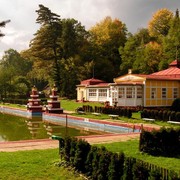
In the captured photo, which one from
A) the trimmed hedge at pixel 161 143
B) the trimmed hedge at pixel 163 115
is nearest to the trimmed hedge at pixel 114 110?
the trimmed hedge at pixel 163 115

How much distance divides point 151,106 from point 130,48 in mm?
25218

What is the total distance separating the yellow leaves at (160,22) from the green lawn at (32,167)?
185ft

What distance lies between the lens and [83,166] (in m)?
10.1

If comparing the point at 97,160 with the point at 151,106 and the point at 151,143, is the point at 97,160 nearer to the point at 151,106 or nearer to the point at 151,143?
the point at 151,143

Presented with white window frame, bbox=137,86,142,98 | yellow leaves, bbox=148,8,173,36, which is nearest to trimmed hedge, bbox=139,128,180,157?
white window frame, bbox=137,86,142,98

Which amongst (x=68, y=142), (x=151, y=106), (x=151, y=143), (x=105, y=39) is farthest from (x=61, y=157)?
(x=105, y=39)

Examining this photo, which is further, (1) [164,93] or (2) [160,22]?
(2) [160,22]

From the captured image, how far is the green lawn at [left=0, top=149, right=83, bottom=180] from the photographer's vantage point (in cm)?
949

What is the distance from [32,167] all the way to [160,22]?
59.5 m

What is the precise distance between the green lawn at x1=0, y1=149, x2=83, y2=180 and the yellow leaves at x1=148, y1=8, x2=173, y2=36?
5651 cm

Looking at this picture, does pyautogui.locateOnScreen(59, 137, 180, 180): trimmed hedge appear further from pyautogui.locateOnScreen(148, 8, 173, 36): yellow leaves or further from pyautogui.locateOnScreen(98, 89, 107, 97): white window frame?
pyautogui.locateOnScreen(148, 8, 173, 36): yellow leaves

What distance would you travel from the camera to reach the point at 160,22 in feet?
214

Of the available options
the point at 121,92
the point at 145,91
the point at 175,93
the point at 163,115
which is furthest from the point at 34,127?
the point at 175,93

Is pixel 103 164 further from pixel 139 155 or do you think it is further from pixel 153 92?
pixel 153 92
